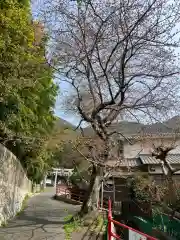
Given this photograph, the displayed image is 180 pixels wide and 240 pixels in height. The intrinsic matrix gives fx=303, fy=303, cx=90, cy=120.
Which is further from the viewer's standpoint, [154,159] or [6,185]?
[154,159]

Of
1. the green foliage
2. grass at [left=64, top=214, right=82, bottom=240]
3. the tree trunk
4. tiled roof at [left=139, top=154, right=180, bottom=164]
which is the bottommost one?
grass at [left=64, top=214, right=82, bottom=240]

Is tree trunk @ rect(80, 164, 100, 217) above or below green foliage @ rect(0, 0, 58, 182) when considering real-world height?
below

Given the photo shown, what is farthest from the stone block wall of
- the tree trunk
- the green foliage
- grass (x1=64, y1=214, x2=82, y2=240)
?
Answer: the tree trunk

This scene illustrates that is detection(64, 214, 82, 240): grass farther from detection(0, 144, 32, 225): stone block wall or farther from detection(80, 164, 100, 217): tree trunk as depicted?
detection(0, 144, 32, 225): stone block wall

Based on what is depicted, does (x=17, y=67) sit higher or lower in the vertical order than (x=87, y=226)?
higher

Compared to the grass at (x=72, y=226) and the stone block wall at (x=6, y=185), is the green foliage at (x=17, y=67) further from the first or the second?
the grass at (x=72, y=226)

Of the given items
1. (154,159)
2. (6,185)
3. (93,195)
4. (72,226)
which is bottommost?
(72,226)

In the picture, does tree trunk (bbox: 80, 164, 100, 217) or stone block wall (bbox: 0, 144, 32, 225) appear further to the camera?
tree trunk (bbox: 80, 164, 100, 217)

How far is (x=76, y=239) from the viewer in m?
9.63

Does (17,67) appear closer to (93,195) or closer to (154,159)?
(93,195)

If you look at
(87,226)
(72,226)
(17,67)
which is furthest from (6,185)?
(17,67)

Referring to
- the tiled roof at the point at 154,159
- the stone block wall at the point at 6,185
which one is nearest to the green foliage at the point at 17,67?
the stone block wall at the point at 6,185

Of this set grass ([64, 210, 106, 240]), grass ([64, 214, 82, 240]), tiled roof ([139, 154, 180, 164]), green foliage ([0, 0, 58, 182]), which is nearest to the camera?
green foliage ([0, 0, 58, 182])

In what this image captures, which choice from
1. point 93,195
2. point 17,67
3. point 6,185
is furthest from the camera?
point 93,195
